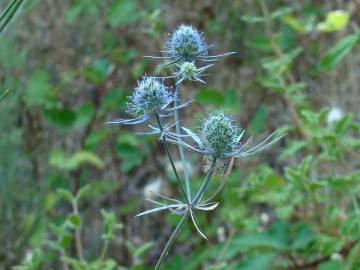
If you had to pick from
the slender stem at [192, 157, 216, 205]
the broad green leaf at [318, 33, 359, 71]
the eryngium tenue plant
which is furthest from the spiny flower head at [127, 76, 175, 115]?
the broad green leaf at [318, 33, 359, 71]

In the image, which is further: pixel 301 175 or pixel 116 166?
pixel 116 166

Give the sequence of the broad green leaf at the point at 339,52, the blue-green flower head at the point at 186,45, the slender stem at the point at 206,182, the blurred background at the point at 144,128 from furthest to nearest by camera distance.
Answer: the blurred background at the point at 144,128 → the broad green leaf at the point at 339,52 → the blue-green flower head at the point at 186,45 → the slender stem at the point at 206,182

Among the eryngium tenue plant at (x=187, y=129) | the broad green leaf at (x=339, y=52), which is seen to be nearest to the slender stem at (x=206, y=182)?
the eryngium tenue plant at (x=187, y=129)

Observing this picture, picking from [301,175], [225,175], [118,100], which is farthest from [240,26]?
[225,175]

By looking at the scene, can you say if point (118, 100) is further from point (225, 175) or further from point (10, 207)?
point (225, 175)

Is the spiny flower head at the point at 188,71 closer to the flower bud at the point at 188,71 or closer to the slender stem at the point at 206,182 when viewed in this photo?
the flower bud at the point at 188,71

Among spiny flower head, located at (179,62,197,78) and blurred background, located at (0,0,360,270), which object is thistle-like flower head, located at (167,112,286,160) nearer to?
spiny flower head, located at (179,62,197,78)
